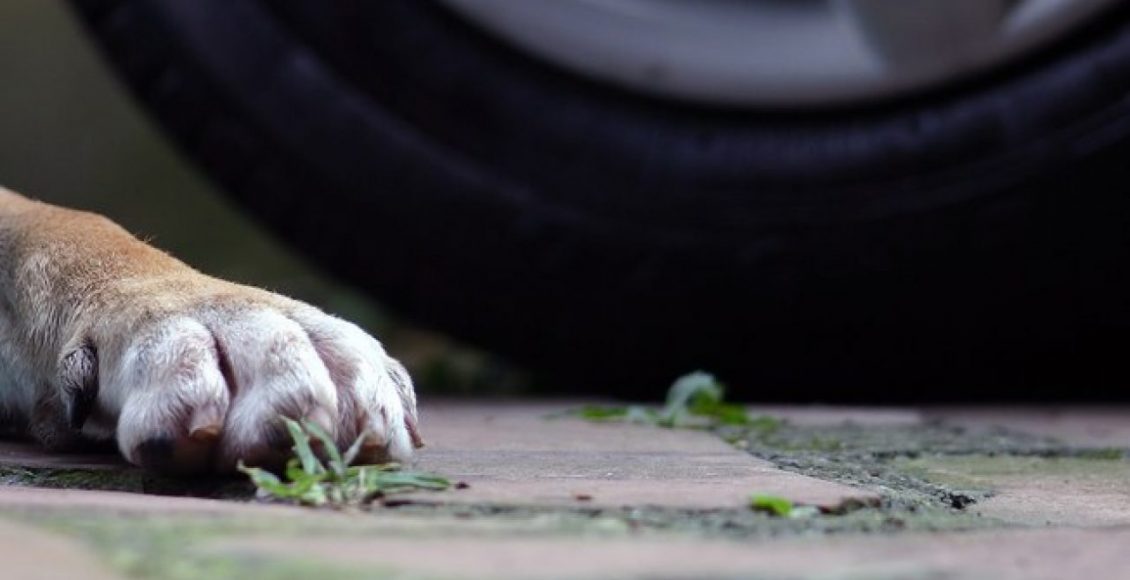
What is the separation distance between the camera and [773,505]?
1.05m

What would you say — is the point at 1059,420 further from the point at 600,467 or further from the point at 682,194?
the point at 600,467

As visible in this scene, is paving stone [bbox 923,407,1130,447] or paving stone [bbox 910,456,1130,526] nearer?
paving stone [bbox 910,456,1130,526]

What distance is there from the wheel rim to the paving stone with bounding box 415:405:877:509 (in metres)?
0.52

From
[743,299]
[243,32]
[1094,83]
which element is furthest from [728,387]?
[243,32]

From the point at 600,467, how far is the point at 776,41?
0.97 meters

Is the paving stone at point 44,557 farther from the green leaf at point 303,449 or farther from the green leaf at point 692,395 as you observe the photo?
the green leaf at point 692,395

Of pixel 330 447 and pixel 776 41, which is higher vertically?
pixel 776 41

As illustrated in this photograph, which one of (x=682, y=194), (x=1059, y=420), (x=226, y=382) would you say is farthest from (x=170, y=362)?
(x=1059, y=420)

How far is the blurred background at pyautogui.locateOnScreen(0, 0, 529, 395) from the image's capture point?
150 inches

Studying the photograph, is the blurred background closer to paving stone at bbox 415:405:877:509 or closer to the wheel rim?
the wheel rim

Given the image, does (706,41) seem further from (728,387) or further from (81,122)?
(81,122)

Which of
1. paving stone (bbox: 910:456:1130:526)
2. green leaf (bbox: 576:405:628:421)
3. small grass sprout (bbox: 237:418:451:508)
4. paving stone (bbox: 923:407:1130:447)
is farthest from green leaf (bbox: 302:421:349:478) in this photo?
paving stone (bbox: 923:407:1130:447)

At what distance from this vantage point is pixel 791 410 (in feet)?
7.02

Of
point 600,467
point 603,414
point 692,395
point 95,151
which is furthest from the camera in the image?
point 95,151
